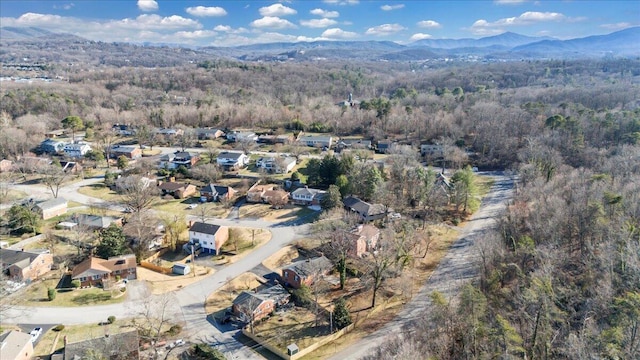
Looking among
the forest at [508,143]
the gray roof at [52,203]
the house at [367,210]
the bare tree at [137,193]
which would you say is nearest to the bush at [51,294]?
the bare tree at [137,193]

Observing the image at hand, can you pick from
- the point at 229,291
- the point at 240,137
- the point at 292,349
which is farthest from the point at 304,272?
the point at 240,137

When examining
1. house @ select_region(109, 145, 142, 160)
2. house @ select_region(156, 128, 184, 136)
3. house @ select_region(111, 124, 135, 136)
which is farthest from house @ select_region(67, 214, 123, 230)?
house @ select_region(111, 124, 135, 136)

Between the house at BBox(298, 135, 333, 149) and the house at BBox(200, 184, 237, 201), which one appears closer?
the house at BBox(200, 184, 237, 201)

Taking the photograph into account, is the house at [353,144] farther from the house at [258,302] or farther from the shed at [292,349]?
the shed at [292,349]

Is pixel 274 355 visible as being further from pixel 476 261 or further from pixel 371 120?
pixel 371 120

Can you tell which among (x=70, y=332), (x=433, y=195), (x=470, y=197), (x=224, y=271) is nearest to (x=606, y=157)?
(x=470, y=197)

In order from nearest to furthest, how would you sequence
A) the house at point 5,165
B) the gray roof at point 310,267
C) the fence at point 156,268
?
the gray roof at point 310,267 < the fence at point 156,268 < the house at point 5,165

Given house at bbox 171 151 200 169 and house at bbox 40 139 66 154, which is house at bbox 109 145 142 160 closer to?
house at bbox 40 139 66 154
